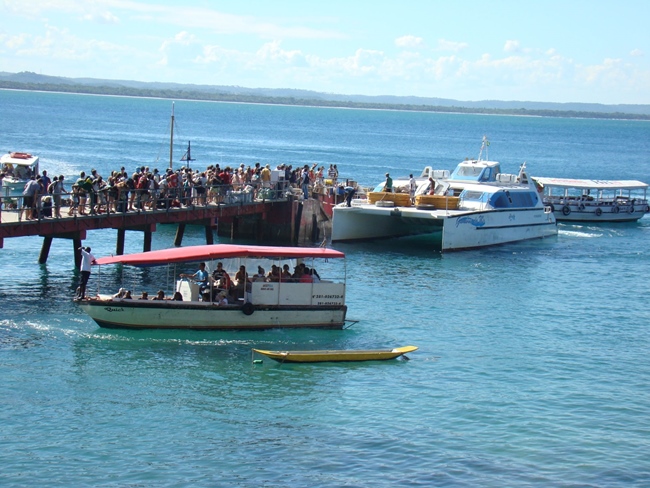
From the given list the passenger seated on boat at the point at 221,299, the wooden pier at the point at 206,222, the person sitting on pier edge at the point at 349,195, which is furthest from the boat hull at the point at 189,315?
the person sitting on pier edge at the point at 349,195

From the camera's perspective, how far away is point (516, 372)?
2541 centimetres

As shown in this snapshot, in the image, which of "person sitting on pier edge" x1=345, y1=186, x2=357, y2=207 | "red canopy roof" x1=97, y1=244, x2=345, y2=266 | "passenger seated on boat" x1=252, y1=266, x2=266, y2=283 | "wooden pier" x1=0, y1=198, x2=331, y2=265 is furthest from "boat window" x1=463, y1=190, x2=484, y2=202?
"passenger seated on boat" x1=252, y1=266, x2=266, y2=283

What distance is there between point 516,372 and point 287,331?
6715mm

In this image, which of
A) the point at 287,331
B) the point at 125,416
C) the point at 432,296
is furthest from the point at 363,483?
the point at 432,296

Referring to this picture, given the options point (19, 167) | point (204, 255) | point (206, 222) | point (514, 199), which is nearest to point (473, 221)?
point (514, 199)

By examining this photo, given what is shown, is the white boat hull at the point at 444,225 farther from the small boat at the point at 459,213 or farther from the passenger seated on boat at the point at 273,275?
the passenger seated on boat at the point at 273,275

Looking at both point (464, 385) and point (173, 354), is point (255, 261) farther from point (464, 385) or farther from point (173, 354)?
point (464, 385)

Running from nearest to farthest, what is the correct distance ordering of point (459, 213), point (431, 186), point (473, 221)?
1. point (459, 213)
2. point (473, 221)
3. point (431, 186)

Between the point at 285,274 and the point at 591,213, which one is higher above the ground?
the point at 591,213

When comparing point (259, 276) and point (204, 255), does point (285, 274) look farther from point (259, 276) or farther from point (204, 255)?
point (204, 255)

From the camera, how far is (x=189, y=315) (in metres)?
27.0

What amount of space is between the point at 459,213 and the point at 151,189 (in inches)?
576

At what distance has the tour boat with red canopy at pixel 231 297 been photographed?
88.0 ft

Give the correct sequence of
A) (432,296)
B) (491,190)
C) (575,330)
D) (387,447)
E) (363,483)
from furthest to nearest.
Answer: (491,190), (432,296), (575,330), (387,447), (363,483)
